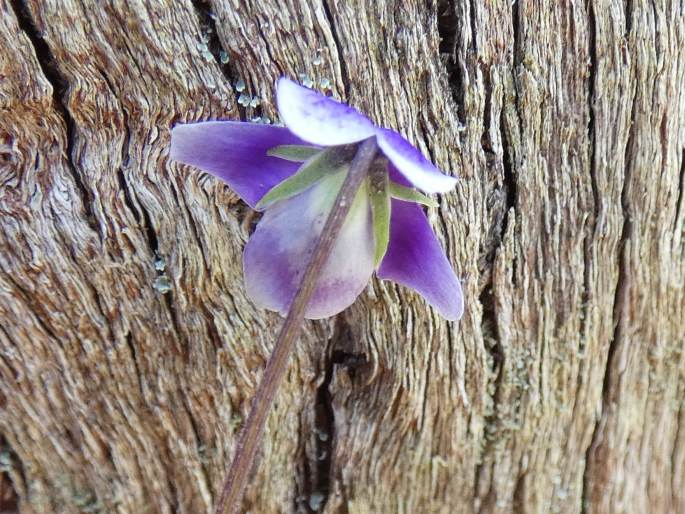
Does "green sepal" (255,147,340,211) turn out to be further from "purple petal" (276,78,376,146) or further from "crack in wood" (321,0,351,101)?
"crack in wood" (321,0,351,101)

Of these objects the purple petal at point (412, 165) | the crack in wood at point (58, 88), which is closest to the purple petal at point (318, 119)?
the purple petal at point (412, 165)

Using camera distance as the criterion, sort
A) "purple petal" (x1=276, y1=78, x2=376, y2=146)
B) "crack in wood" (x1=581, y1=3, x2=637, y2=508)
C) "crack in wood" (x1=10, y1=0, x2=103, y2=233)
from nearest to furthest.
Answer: "purple petal" (x1=276, y1=78, x2=376, y2=146) → "crack in wood" (x1=10, y1=0, x2=103, y2=233) → "crack in wood" (x1=581, y1=3, x2=637, y2=508)

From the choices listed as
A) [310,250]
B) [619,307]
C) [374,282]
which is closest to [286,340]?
[310,250]

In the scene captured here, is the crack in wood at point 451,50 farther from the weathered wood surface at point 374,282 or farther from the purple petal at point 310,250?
the purple petal at point 310,250

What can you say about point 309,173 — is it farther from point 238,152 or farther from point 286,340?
point 286,340

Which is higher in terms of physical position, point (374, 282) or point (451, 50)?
point (451, 50)

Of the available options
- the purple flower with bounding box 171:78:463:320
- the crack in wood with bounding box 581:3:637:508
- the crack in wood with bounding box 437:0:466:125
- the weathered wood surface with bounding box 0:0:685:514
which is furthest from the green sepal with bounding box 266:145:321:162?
the crack in wood with bounding box 581:3:637:508

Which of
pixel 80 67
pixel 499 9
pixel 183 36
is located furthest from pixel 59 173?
pixel 499 9
